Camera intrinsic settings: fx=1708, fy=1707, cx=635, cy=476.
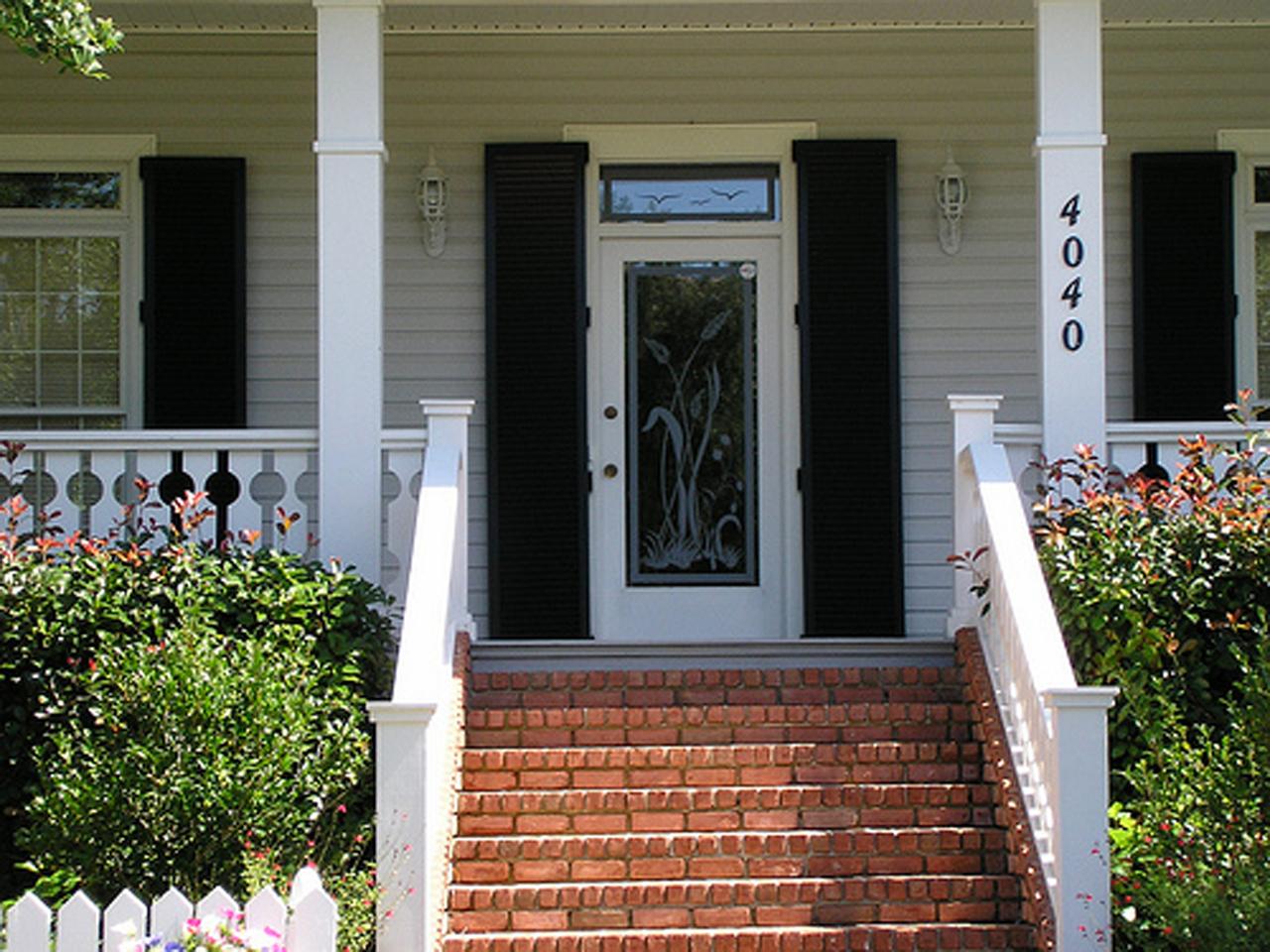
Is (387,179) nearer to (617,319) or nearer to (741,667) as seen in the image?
(617,319)

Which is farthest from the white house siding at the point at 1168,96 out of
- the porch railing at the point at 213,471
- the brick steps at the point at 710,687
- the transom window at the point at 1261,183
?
the porch railing at the point at 213,471

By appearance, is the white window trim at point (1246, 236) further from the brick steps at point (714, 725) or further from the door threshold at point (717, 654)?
the brick steps at point (714, 725)

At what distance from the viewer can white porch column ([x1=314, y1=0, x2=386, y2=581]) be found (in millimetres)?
7965

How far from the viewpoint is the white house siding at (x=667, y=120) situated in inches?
379

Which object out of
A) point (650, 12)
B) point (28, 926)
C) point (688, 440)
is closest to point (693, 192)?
point (650, 12)

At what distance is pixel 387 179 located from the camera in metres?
9.68

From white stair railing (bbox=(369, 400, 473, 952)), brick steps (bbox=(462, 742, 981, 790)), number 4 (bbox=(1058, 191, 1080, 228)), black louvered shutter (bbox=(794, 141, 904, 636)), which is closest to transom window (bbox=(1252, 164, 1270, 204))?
black louvered shutter (bbox=(794, 141, 904, 636))

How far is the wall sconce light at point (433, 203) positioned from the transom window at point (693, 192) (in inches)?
35.5

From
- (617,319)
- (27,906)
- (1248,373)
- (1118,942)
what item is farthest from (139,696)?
(1248,373)

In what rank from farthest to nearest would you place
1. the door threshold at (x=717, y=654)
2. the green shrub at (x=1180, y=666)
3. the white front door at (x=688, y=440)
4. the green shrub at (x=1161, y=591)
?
the white front door at (x=688, y=440)
the door threshold at (x=717, y=654)
the green shrub at (x=1161, y=591)
the green shrub at (x=1180, y=666)

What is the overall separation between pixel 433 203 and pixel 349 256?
1.64 m

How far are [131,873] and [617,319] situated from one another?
15.3ft

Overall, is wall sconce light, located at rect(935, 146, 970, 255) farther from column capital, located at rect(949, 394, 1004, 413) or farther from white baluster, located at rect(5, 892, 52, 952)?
white baluster, located at rect(5, 892, 52, 952)

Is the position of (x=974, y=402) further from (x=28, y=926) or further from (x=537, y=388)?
(x=28, y=926)
